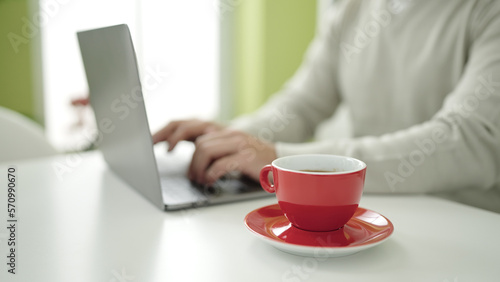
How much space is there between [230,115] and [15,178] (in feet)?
6.60

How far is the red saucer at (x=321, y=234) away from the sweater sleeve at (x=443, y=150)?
176 mm

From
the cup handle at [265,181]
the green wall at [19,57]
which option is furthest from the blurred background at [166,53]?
the cup handle at [265,181]

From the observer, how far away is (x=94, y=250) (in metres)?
0.44

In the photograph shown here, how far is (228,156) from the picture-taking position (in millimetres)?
672

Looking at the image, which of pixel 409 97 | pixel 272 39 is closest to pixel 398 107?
pixel 409 97

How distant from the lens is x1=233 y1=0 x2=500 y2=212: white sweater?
666 millimetres

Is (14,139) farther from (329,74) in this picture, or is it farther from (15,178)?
(329,74)

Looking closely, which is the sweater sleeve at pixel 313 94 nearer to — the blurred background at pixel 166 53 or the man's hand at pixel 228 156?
the man's hand at pixel 228 156

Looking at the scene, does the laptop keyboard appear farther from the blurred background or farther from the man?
the blurred background

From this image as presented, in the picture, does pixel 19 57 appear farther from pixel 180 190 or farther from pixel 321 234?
pixel 321 234

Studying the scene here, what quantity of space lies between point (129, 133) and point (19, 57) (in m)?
1.60

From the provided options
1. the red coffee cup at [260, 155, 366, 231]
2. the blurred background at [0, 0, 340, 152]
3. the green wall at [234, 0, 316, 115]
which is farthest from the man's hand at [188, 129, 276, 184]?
the green wall at [234, 0, 316, 115]

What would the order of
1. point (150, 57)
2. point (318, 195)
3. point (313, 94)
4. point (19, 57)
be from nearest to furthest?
point (318, 195) < point (313, 94) < point (19, 57) < point (150, 57)

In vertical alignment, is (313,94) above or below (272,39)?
below
